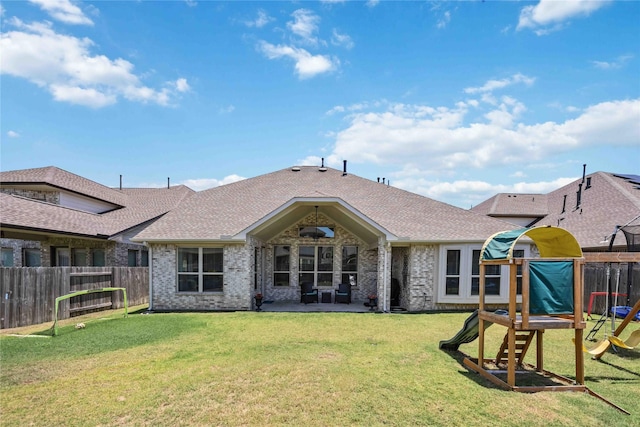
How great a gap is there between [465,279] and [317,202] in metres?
5.99

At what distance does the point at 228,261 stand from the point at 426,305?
24.1 feet

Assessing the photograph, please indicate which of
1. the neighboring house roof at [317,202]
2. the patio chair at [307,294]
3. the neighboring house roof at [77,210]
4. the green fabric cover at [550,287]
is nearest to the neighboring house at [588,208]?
the neighboring house roof at [317,202]

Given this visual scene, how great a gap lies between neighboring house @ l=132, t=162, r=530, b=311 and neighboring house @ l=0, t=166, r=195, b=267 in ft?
11.9

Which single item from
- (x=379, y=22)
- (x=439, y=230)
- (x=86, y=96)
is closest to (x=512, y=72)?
(x=379, y=22)

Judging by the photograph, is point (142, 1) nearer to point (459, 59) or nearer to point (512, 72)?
point (459, 59)

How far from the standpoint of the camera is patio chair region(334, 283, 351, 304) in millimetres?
13859

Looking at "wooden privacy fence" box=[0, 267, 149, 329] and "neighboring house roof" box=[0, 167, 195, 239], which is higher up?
"neighboring house roof" box=[0, 167, 195, 239]

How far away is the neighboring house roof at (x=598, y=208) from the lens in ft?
51.2

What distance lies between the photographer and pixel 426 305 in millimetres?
12570

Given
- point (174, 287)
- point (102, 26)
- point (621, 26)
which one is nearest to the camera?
point (621, 26)

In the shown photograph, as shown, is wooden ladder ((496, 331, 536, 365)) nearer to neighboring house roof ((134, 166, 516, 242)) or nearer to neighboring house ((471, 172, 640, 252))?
neighboring house roof ((134, 166, 516, 242))

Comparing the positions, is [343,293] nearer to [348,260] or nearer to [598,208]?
[348,260]

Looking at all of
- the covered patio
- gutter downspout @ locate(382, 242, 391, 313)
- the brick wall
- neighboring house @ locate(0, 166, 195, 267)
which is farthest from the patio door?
neighboring house @ locate(0, 166, 195, 267)

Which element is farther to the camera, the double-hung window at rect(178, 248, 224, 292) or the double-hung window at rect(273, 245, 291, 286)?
the double-hung window at rect(273, 245, 291, 286)
